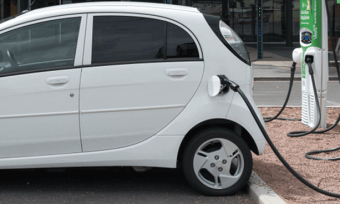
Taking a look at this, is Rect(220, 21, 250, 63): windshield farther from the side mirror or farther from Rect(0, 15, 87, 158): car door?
Rect(0, 15, 87, 158): car door

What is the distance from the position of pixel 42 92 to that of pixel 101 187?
3.63 feet

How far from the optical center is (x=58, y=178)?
15.8ft

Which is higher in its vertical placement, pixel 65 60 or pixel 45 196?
pixel 65 60

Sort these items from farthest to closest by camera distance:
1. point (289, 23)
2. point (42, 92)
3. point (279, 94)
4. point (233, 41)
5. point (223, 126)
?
point (289, 23), point (279, 94), point (223, 126), point (233, 41), point (42, 92)

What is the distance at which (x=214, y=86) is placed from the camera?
13.6ft

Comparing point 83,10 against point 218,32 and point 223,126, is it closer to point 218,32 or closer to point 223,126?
point 218,32

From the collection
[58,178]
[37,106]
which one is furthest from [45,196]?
[37,106]

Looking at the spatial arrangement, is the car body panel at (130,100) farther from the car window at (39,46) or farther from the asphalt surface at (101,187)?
the asphalt surface at (101,187)

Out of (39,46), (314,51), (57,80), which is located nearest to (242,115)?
(57,80)

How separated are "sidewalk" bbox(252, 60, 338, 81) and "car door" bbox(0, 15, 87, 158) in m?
11.5

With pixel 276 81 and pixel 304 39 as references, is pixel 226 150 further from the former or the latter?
pixel 276 81

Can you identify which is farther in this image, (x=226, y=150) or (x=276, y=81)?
(x=276, y=81)

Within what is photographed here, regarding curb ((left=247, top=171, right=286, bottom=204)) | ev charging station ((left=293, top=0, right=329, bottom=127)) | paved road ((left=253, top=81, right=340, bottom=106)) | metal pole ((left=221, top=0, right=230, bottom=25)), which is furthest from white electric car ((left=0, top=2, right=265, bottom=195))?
metal pole ((left=221, top=0, right=230, bottom=25))

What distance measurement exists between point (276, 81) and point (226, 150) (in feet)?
36.8
